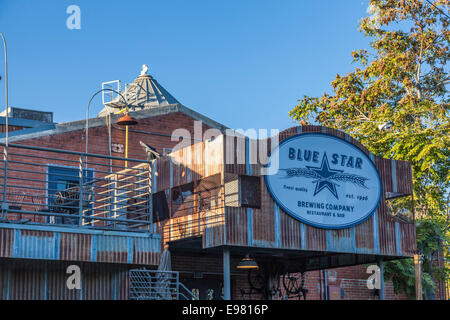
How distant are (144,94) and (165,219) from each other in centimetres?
989

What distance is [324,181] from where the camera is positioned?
2273 cm

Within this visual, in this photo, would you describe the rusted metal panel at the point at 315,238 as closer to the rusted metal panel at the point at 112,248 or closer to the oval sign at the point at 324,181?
the oval sign at the point at 324,181

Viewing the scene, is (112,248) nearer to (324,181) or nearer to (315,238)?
(315,238)

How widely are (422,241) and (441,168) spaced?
11.4 ft

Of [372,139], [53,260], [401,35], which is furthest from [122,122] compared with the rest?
[401,35]

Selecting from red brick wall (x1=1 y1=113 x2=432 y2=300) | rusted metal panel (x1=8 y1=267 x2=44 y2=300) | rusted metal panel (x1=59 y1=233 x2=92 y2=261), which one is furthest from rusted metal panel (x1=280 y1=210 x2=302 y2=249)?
rusted metal panel (x1=8 y1=267 x2=44 y2=300)

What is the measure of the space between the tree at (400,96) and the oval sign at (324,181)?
28.4ft

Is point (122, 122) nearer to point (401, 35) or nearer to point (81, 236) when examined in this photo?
point (81, 236)

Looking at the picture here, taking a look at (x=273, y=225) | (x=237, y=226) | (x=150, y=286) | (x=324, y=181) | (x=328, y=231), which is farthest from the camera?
(x=324, y=181)

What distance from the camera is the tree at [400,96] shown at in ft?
107

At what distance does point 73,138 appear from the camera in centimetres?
2614

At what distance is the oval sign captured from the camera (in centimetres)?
2197

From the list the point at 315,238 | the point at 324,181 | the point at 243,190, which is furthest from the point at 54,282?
the point at 324,181

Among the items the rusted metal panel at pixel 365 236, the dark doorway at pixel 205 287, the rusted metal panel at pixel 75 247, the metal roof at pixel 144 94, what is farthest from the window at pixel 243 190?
the metal roof at pixel 144 94
